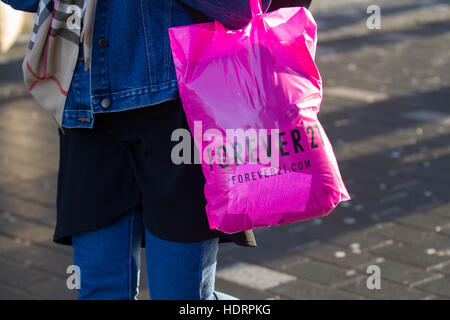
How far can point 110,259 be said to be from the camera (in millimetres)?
2186

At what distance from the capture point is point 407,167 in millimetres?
4805

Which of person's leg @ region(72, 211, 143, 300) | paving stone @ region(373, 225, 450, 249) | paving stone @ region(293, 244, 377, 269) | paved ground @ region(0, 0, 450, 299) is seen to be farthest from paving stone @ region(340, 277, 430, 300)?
person's leg @ region(72, 211, 143, 300)

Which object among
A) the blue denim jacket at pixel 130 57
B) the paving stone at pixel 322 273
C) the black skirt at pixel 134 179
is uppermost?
the blue denim jacket at pixel 130 57

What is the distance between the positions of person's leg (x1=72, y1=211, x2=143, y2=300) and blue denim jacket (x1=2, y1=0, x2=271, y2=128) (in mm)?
327

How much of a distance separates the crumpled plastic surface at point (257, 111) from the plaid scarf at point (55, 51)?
33cm

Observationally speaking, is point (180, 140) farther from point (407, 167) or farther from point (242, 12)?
point (407, 167)

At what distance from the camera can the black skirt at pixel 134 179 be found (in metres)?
2.06

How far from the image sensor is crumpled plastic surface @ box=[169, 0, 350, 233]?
1.86 metres

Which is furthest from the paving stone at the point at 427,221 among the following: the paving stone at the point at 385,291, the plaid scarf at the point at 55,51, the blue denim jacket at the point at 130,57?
the plaid scarf at the point at 55,51

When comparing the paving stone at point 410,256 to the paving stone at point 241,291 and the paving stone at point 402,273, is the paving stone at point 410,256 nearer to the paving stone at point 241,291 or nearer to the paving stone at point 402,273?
the paving stone at point 402,273

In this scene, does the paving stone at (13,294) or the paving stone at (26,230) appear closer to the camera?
the paving stone at (13,294)

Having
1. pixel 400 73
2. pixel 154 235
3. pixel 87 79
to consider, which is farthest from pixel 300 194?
pixel 400 73

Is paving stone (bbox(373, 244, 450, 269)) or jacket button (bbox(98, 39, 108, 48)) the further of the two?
paving stone (bbox(373, 244, 450, 269))

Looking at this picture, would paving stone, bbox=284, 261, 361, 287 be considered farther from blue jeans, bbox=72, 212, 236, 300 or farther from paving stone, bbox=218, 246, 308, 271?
blue jeans, bbox=72, 212, 236, 300
